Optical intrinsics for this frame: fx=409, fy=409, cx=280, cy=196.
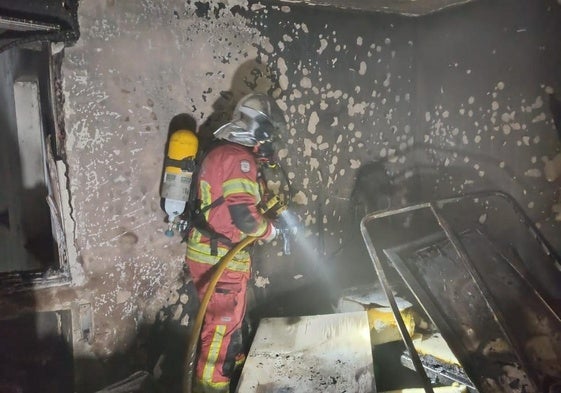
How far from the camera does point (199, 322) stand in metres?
3.04

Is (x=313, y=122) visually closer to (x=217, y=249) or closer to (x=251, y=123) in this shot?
(x=251, y=123)

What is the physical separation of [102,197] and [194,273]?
3.00 feet

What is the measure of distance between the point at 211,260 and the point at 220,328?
1.73ft

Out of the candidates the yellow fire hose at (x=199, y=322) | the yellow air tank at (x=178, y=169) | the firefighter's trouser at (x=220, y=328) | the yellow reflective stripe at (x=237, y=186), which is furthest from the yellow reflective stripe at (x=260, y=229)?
the yellow air tank at (x=178, y=169)

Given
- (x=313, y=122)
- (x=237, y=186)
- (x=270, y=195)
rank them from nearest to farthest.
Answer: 1. (x=237, y=186)
2. (x=270, y=195)
3. (x=313, y=122)

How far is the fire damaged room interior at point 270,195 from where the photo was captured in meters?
2.68

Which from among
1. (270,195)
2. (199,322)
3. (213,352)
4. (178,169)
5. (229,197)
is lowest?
(213,352)

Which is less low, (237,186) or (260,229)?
(237,186)

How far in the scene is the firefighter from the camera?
3049mm

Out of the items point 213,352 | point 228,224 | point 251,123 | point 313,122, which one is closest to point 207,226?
point 228,224

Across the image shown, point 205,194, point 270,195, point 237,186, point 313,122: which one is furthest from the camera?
point 313,122

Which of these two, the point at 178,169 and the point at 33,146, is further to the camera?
the point at 33,146

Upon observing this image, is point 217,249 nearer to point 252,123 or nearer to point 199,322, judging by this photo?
point 199,322

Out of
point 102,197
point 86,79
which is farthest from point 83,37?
point 102,197
